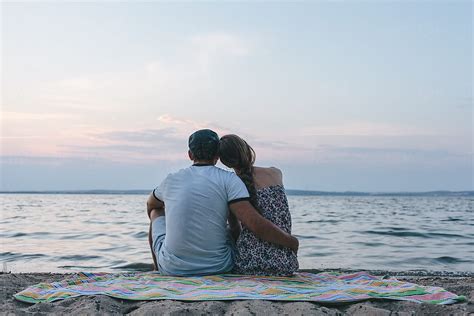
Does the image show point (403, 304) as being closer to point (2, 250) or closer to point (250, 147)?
point (250, 147)

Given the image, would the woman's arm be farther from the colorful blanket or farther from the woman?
the colorful blanket

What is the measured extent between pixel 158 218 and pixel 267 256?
120 cm

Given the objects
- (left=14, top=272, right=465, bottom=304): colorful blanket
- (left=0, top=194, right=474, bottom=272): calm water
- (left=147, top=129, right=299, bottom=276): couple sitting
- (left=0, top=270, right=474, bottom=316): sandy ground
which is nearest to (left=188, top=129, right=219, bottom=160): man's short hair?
(left=147, top=129, right=299, bottom=276): couple sitting

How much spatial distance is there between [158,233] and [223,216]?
787mm

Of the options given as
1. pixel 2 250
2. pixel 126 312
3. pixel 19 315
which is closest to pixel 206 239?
pixel 126 312

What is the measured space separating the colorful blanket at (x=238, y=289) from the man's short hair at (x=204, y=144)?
111cm

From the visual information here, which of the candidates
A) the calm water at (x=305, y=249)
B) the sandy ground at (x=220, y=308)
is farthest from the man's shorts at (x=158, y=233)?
the calm water at (x=305, y=249)

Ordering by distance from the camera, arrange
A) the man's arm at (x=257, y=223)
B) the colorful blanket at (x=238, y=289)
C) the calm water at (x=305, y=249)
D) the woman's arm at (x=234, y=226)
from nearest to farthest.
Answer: the colorful blanket at (x=238, y=289) < the man's arm at (x=257, y=223) < the woman's arm at (x=234, y=226) < the calm water at (x=305, y=249)

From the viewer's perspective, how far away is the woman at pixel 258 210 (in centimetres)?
468

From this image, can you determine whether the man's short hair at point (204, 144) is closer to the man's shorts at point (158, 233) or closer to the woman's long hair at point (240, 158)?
the woman's long hair at point (240, 158)

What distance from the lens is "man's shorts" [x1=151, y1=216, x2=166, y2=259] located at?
16.3 ft

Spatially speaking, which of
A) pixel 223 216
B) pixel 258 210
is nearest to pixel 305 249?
pixel 258 210

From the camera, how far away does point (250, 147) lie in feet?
15.5

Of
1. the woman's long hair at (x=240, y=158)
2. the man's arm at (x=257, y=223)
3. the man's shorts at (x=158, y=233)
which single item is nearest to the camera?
the man's arm at (x=257, y=223)
